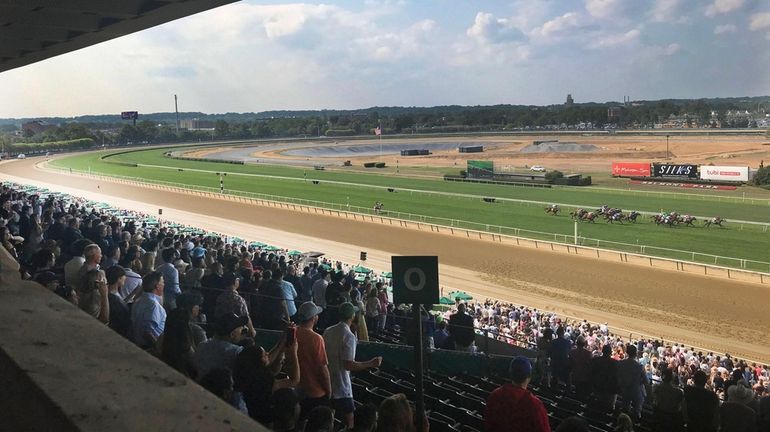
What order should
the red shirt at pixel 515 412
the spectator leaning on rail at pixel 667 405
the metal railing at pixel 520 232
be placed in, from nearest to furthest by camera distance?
1. the red shirt at pixel 515 412
2. the spectator leaning on rail at pixel 667 405
3. the metal railing at pixel 520 232

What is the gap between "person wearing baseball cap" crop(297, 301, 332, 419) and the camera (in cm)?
369

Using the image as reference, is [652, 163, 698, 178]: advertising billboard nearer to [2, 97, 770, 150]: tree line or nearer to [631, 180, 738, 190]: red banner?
[631, 180, 738, 190]: red banner

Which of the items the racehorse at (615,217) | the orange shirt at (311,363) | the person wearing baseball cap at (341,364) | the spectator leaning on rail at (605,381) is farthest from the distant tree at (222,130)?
the orange shirt at (311,363)

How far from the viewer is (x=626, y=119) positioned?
124 metres

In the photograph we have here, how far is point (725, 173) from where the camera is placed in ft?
131

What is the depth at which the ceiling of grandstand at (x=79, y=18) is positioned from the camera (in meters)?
5.39

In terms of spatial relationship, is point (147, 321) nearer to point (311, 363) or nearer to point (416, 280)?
point (311, 363)

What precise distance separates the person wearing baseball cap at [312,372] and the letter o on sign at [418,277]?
2.06 ft

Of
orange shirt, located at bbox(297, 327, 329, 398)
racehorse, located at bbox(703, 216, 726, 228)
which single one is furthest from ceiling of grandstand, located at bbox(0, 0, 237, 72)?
racehorse, located at bbox(703, 216, 726, 228)

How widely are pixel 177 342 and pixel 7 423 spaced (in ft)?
6.91

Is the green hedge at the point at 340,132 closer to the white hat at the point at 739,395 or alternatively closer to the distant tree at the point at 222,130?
the distant tree at the point at 222,130

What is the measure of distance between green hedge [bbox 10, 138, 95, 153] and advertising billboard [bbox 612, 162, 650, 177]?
77.0 m

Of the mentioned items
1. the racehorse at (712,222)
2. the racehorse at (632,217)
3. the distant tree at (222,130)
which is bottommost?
the racehorse at (712,222)

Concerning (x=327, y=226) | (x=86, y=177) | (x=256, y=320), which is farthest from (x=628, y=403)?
(x=86, y=177)
